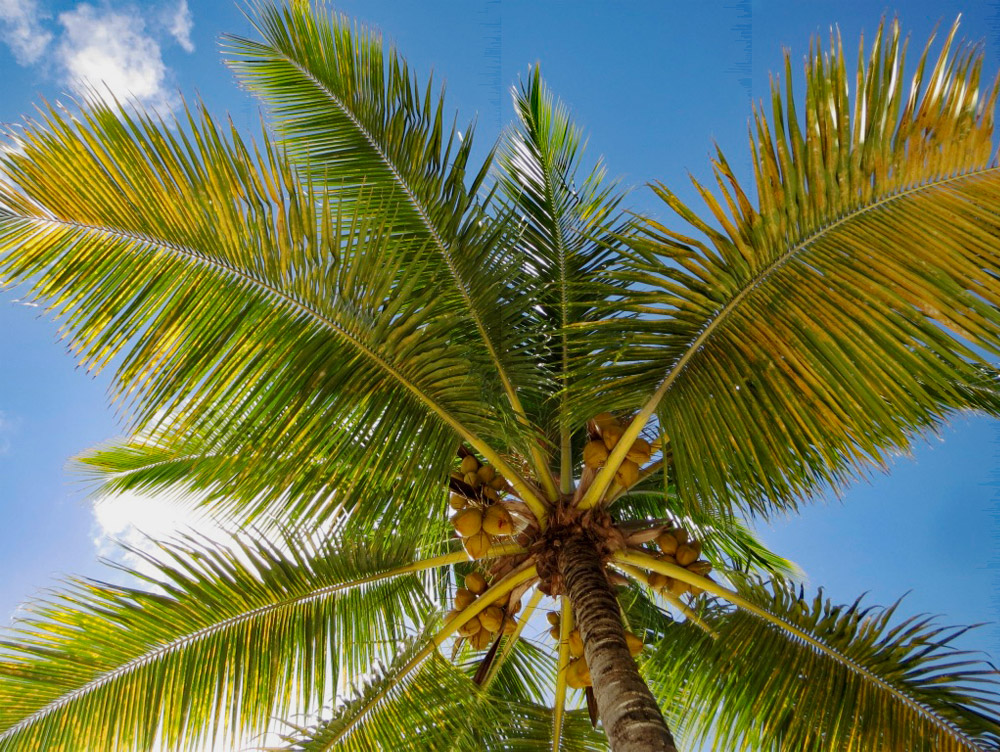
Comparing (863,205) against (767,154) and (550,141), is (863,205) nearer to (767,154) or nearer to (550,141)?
(767,154)

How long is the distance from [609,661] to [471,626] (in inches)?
46.6

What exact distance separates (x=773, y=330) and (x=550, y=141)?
3084mm

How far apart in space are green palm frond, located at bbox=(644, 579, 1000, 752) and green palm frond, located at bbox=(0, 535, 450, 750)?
1709 millimetres

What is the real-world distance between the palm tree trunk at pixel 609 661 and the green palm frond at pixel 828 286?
2.00 ft

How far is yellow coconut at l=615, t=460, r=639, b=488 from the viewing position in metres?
3.94

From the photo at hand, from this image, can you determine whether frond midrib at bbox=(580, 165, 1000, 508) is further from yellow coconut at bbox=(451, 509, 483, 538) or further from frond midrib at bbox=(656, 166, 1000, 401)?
yellow coconut at bbox=(451, 509, 483, 538)

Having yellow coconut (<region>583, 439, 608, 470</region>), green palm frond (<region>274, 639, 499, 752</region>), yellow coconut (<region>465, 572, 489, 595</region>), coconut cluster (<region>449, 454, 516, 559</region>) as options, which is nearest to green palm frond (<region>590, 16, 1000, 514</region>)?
yellow coconut (<region>583, 439, 608, 470</region>)

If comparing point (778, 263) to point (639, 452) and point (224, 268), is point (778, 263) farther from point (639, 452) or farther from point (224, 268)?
point (224, 268)

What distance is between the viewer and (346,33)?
15.4ft

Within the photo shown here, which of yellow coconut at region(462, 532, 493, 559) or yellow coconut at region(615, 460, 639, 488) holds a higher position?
yellow coconut at region(615, 460, 639, 488)

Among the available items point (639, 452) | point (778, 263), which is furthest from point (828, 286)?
point (639, 452)

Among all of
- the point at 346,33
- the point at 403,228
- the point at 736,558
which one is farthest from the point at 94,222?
the point at 736,558

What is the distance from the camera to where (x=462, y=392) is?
3.74 metres

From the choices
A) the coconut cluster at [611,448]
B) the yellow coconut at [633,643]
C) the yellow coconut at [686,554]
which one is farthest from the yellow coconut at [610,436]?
the yellow coconut at [633,643]
